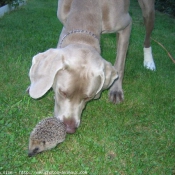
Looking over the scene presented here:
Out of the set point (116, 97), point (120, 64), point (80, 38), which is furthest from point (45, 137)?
point (120, 64)

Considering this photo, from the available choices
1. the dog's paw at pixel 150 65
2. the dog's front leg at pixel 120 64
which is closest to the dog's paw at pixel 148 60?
the dog's paw at pixel 150 65

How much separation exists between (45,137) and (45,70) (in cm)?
64

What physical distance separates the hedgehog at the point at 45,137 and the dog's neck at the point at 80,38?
0.98 metres

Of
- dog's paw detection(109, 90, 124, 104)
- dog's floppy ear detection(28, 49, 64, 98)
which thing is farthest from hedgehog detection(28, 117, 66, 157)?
dog's paw detection(109, 90, 124, 104)

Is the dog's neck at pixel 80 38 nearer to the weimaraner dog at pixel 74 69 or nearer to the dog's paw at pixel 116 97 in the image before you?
the weimaraner dog at pixel 74 69

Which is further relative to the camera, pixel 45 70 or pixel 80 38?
pixel 80 38

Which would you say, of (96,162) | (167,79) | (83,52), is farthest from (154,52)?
(96,162)

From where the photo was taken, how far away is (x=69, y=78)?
8.24 ft

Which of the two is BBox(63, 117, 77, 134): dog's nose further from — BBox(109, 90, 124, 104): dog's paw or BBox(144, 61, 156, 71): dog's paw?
BBox(144, 61, 156, 71): dog's paw

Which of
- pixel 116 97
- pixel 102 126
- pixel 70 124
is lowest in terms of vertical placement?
pixel 116 97

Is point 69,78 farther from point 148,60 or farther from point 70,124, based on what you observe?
point 148,60

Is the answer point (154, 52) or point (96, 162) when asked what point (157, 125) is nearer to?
point (96, 162)

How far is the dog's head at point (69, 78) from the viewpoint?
8.28 ft

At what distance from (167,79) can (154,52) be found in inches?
59.5
